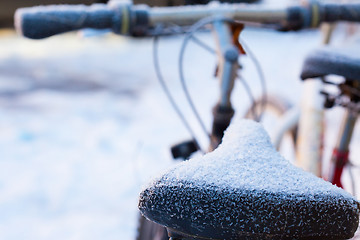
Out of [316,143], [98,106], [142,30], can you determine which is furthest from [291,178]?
[98,106]

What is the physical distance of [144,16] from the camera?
52.5 inches

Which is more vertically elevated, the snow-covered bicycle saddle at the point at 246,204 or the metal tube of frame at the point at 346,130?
the snow-covered bicycle saddle at the point at 246,204

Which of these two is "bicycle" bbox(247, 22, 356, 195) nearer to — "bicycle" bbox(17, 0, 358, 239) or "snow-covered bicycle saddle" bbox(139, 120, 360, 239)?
"bicycle" bbox(17, 0, 358, 239)

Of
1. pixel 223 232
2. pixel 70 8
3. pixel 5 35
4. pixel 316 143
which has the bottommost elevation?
pixel 5 35

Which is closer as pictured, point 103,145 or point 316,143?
point 316,143

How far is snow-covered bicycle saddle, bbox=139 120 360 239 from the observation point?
21.0 inches

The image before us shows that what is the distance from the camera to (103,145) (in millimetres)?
3678

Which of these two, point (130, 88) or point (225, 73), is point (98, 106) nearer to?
point (130, 88)

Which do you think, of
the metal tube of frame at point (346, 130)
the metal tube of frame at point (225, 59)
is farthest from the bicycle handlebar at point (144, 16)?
the metal tube of frame at point (346, 130)

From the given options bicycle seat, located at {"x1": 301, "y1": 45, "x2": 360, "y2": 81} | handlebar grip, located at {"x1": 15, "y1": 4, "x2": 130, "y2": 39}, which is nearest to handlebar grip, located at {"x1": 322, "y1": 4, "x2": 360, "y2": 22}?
bicycle seat, located at {"x1": 301, "y1": 45, "x2": 360, "y2": 81}

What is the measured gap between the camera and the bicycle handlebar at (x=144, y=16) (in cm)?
121

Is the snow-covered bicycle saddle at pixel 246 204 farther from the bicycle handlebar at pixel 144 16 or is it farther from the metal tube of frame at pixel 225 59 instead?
the bicycle handlebar at pixel 144 16

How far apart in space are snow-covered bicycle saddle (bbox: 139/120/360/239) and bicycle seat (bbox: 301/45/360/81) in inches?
29.0

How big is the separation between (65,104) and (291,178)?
182 inches
